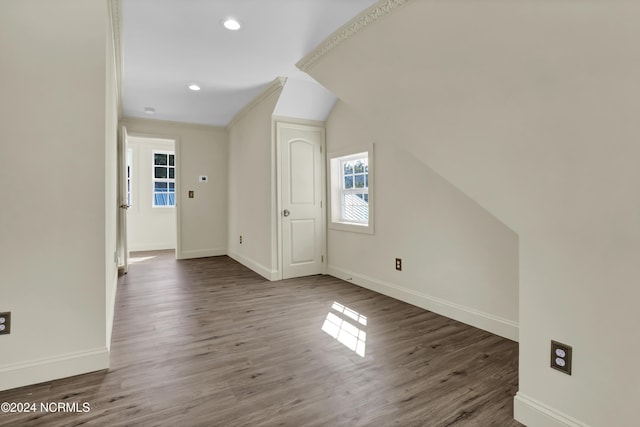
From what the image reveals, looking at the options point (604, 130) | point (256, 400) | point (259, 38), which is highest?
point (259, 38)

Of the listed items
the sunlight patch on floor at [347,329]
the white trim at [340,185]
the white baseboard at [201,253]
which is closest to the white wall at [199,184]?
the white baseboard at [201,253]

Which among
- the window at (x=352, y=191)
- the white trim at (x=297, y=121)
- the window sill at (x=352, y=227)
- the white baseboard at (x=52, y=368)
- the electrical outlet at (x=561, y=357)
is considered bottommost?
the white baseboard at (x=52, y=368)

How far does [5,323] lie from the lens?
1810 mm

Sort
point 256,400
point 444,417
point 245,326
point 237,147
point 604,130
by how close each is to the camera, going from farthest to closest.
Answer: point 237,147
point 245,326
point 256,400
point 444,417
point 604,130

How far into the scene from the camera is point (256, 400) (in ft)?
5.69

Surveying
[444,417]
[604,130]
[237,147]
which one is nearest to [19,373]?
[444,417]

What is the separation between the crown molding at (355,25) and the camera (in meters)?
1.83

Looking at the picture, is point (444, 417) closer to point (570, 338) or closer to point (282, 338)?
point (570, 338)

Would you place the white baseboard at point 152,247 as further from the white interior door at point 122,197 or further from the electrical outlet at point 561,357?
the electrical outlet at point 561,357

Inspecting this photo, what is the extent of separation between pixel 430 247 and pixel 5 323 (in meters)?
3.06

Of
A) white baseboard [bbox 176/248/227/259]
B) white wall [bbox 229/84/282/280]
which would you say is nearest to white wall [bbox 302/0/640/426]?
white wall [bbox 229/84/282/280]

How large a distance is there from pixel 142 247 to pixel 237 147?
321cm

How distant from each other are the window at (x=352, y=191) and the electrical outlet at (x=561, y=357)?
243 centimetres

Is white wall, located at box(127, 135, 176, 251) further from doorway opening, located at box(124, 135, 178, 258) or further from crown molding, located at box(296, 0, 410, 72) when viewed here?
crown molding, located at box(296, 0, 410, 72)
